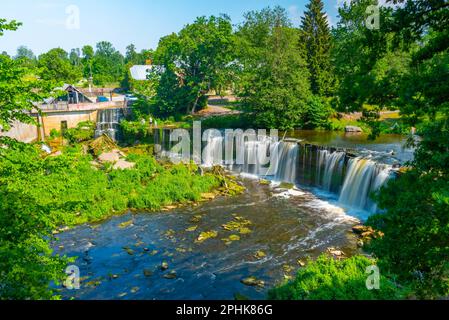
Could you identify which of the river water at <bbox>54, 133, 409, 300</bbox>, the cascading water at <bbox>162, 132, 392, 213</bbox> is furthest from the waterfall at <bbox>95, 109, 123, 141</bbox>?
the river water at <bbox>54, 133, 409, 300</bbox>

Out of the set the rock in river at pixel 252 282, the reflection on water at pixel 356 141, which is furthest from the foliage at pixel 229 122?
the rock in river at pixel 252 282

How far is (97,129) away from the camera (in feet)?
151

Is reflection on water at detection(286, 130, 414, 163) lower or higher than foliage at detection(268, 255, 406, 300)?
higher

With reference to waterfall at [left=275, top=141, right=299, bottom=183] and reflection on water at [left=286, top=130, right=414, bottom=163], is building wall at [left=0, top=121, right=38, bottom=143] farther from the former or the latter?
reflection on water at [left=286, top=130, right=414, bottom=163]

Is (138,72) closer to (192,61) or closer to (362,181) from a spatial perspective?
(192,61)

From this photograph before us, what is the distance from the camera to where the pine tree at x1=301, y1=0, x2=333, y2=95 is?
4903 cm

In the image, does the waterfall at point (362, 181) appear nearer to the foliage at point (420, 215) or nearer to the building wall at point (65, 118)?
the foliage at point (420, 215)

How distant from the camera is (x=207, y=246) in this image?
63.4 feet

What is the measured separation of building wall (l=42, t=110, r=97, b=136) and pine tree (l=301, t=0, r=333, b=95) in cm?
2986

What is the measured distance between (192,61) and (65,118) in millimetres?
17733

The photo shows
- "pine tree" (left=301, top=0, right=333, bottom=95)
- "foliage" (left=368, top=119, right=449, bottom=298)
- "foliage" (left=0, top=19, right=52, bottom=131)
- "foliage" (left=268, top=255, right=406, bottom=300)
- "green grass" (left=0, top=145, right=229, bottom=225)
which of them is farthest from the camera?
"pine tree" (left=301, top=0, right=333, bottom=95)

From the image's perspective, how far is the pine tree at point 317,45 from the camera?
1930 inches

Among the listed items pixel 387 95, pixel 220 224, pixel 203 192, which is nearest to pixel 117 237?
pixel 220 224
